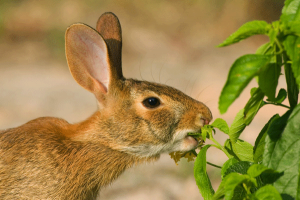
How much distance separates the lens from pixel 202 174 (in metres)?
2.04

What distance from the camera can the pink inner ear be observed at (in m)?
2.85

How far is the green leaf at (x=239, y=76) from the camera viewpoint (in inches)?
52.0

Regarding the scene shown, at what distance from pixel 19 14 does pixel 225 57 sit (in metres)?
5.01

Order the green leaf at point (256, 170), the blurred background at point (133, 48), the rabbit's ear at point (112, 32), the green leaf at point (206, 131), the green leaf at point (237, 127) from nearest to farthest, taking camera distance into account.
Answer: the green leaf at point (256, 170) < the green leaf at point (237, 127) < the green leaf at point (206, 131) < the rabbit's ear at point (112, 32) < the blurred background at point (133, 48)

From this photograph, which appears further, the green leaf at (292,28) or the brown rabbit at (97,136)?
the brown rabbit at (97,136)

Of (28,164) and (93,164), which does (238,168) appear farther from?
(28,164)

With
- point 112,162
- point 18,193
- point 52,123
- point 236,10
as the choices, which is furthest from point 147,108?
point 236,10

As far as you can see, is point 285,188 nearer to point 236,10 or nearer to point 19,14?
point 236,10

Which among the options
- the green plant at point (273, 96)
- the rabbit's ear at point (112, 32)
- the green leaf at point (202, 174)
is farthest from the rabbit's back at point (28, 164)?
the green plant at point (273, 96)

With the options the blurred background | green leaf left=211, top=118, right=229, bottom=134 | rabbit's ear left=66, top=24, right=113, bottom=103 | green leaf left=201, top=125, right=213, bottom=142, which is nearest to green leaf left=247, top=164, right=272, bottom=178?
green leaf left=211, top=118, right=229, bottom=134

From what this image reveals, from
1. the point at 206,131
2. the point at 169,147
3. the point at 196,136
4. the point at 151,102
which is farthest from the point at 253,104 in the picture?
the point at 151,102

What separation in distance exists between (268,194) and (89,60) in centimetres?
178

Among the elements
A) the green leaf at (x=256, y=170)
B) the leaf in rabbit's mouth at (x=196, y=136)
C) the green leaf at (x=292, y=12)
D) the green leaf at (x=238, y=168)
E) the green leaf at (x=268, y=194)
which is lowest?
the green leaf at (x=268, y=194)

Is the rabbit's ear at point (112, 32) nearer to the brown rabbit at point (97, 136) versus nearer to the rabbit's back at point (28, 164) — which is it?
the brown rabbit at point (97, 136)
